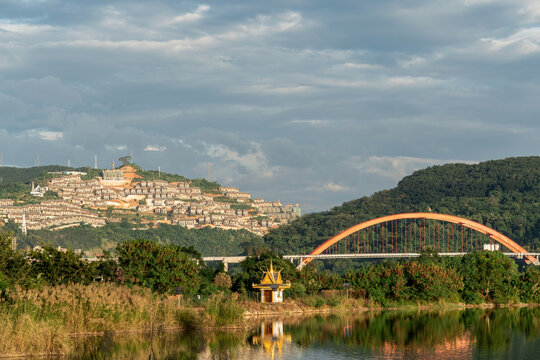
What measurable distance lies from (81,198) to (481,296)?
109517mm

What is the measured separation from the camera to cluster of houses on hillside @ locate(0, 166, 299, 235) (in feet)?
420

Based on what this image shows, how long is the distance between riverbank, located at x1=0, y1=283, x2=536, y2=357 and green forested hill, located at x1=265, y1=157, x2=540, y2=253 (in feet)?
247

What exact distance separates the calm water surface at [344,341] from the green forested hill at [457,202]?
70029mm

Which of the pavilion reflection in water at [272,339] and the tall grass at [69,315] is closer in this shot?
the tall grass at [69,315]

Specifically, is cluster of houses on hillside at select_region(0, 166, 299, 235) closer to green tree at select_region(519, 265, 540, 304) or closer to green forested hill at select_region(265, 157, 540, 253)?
green forested hill at select_region(265, 157, 540, 253)

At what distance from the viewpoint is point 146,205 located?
485 ft

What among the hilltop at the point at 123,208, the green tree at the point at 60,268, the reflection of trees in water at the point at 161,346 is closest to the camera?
the reflection of trees in water at the point at 161,346

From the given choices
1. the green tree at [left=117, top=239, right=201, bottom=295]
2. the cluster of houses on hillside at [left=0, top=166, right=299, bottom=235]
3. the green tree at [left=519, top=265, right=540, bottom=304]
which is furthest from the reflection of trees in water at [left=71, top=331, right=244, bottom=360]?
the cluster of houses on hillside at [left=0, top=166, right=299, bottom=235]

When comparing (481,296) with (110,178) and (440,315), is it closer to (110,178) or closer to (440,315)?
(440,315)

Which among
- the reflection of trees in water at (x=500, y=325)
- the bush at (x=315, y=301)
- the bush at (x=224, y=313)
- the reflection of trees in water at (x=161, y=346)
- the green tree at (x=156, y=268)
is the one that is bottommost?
the reflection of trees in water at (x=500, y=325)

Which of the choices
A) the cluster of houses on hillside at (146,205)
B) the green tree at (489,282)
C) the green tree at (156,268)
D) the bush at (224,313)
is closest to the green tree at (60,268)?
the green tree at (156,268)

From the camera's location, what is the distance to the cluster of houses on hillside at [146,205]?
127938 mm

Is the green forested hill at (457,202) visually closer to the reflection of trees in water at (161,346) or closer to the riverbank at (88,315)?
the riverbank at (88,315)

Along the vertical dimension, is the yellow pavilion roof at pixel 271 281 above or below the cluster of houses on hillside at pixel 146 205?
below
